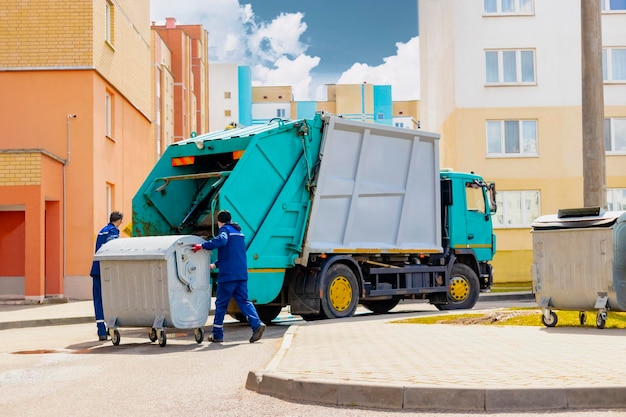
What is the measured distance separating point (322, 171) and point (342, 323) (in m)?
2.67

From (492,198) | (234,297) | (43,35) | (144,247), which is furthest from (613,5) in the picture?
(144,247)

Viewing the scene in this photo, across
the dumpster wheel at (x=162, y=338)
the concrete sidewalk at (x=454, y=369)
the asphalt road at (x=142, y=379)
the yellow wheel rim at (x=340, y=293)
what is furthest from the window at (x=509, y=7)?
the dumpster wheel at (x=162, y=338)

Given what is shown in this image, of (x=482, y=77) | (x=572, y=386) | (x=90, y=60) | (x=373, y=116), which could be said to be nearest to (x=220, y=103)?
(x=373, y=116)

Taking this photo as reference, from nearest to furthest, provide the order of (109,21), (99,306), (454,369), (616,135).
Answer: (454,369) → (99,306) → (109,21) → (616,135)

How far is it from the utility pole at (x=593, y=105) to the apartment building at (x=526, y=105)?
15.9m

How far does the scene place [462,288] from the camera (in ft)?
61.3

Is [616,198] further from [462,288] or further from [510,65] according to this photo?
[462,288]

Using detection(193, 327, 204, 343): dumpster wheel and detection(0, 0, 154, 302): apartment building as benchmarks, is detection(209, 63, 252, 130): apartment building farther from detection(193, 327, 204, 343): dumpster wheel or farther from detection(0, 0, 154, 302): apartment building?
detection(193, 327, 204, 343): dumpster wheel

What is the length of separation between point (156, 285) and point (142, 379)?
10.2 ft

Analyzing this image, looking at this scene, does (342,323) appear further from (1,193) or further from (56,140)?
(56,140)

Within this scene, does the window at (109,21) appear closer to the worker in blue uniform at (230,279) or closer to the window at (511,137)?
the window at (511,137)

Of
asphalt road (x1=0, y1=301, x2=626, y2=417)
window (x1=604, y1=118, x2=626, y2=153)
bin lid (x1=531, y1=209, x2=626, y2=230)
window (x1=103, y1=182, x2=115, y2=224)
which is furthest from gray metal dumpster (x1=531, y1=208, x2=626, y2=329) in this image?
window (x1=604, y1=118, x2=626, y2=153)

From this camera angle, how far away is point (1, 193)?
23.0 metres

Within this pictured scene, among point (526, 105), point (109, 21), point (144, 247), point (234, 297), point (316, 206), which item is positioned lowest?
point (234, 297)
